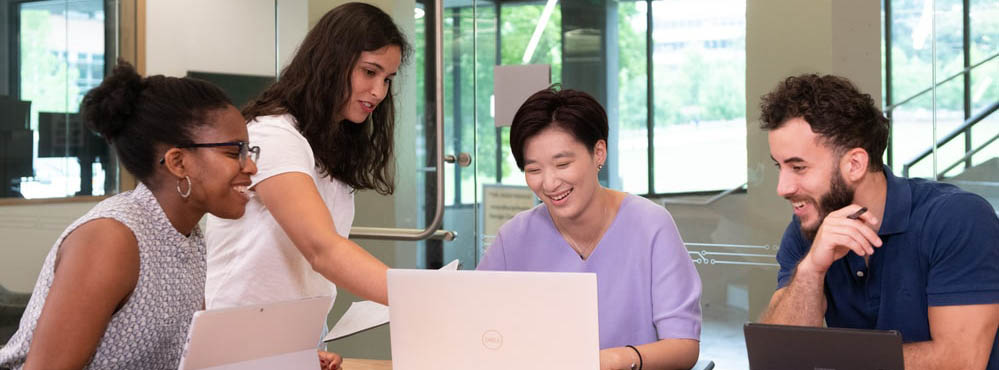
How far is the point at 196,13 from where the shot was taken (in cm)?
394

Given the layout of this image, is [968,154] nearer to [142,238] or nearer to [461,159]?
[461,159]

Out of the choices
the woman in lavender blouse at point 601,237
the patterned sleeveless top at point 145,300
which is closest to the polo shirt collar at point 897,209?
the woman in lavender blouse at point 601,237

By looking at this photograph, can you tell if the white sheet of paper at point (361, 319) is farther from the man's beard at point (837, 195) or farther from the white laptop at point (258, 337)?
the man's beard at point (837, 195)

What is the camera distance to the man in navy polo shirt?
1736mm

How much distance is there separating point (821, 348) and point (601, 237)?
71 centimetres

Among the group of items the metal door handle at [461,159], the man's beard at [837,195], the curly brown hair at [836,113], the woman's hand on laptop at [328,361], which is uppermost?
the curly brown hair at [836,113]

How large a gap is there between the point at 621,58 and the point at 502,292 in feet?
7.71

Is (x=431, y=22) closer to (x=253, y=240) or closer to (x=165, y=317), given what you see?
(x=253, y=240)

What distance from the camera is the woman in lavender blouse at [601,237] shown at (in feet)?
6.44

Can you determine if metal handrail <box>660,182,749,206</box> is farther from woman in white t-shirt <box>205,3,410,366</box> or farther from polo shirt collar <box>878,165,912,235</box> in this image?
woman in white t-shirt <box>205,3,410,366</box>

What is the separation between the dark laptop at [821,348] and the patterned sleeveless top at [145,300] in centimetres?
98

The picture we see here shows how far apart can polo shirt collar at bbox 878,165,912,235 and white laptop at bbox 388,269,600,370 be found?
2.66 ft

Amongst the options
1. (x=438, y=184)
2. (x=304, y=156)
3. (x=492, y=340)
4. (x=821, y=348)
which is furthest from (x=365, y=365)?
(x=438, y=184)

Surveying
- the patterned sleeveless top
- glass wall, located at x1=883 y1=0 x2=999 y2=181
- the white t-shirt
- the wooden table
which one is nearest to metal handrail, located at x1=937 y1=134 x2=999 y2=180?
glass wall, located at x1=883 y1=0 x2=999 y2=181
